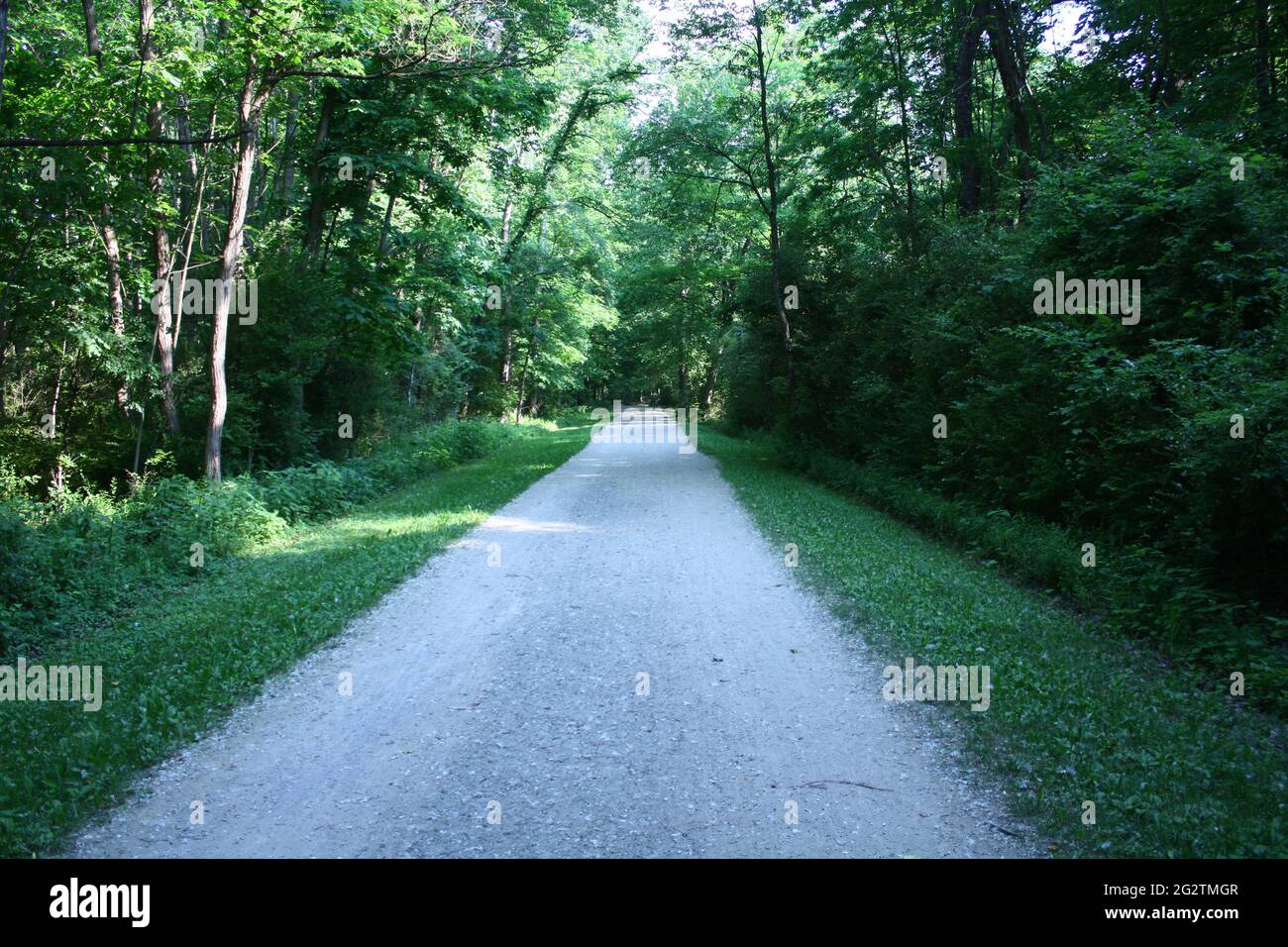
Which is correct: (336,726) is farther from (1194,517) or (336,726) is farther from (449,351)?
(449,351)

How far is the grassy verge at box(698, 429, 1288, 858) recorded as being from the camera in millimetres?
3773

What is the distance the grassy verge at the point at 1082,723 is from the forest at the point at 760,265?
0.58m

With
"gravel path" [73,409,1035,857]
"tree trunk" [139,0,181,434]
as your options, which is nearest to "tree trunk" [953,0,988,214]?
"gravel path" [73,409,1035,857]

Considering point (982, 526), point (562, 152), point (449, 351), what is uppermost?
point (562, 152)

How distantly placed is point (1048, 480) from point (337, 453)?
15.3m

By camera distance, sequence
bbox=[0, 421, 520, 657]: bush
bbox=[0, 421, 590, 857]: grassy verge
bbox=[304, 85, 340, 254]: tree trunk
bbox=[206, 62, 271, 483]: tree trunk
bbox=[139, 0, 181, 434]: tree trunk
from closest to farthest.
→ bbox=[0, 421, 590, 857]: grassy verge < bbox=[0, 421, 520, 657]: bush < bbox=[206, 62, 271, 483]: tree trunk < bbox=[139, 0, 181, 434]: tree trunk < bbox=[304, 85, 340, 254]: tree trunk

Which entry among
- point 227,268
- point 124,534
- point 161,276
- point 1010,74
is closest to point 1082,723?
point 124,534

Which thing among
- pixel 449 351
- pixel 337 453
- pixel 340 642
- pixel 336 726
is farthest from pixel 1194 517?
pixel 449 351

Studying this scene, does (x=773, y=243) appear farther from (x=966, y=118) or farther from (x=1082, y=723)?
(x=1082, y=723)

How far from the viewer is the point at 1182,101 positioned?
1291 cm

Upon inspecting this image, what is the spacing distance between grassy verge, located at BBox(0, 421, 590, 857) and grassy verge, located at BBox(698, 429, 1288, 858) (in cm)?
477

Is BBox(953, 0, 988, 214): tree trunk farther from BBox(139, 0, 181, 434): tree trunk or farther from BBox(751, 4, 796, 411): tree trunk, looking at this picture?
BBox(139, 0, 181, 434): tree trunk

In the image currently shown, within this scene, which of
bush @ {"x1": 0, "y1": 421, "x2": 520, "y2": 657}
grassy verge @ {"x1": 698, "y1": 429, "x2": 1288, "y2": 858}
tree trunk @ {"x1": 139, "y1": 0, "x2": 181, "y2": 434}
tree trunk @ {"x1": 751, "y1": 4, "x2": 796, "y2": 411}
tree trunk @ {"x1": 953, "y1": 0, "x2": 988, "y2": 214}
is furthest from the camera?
tree trunk @ {"x1": 751, "y1": 4, "x2": 796, "y2": 411}

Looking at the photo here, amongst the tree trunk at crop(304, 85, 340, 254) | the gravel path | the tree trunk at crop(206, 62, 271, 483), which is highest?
the tree trunk at crop(304, 85, 340, 254)
